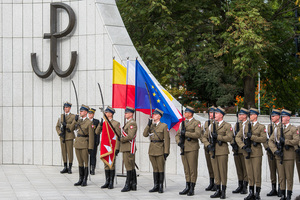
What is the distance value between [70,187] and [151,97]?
3230mm

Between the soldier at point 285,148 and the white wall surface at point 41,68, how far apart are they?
682 cm

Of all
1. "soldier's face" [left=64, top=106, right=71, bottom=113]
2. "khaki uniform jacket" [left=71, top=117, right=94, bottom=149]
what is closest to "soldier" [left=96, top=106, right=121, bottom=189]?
"khaki uniform jacket" [left=71, top=117, right=94, bottom=149]

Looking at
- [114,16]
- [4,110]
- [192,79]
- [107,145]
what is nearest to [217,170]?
[107,145]

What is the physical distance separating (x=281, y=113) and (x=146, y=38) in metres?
13.8

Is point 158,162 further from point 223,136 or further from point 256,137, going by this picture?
point 256,137

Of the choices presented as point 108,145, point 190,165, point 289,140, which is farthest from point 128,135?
point 289,140

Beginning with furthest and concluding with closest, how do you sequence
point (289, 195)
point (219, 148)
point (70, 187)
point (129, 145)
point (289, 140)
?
point (70, 187), point (129, 145), point (219, 148), point (289, 195), point (289, 140)

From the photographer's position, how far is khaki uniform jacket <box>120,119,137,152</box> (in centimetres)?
1255

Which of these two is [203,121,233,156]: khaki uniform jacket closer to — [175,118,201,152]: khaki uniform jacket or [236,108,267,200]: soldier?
[236,108,267,200]: soldier

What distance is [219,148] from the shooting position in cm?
1185

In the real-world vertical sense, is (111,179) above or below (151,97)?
below

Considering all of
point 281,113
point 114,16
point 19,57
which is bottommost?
point 281,113

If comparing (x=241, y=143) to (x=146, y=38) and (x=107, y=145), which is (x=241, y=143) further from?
(x=146, y=38)

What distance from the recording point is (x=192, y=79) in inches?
1529
